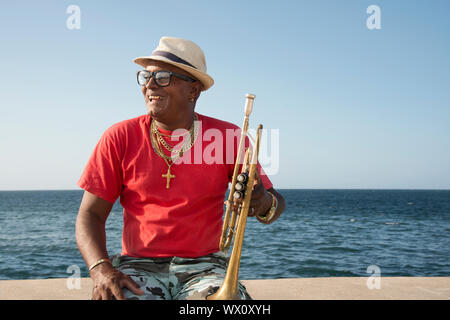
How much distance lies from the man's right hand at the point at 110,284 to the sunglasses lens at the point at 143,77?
1.17m

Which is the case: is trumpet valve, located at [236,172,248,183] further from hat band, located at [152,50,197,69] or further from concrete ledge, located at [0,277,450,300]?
concrete ledge, located at [0,277,450,300]

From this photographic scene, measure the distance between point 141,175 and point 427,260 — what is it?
23.3 metres

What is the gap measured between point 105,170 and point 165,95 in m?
0.60

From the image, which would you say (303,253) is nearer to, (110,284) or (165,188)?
(165,188)

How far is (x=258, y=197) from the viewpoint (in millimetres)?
2395

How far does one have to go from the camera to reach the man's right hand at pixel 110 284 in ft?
7.35

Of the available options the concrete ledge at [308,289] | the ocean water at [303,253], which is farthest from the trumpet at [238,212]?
the ocean water at [303,253]

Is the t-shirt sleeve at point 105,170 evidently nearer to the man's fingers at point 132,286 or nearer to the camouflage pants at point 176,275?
the camouflage pants at point 176,275

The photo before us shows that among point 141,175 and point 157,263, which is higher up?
point 141,175

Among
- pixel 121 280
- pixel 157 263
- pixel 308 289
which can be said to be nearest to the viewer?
pixel 121 280

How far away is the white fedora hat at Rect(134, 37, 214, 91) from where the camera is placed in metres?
2.74
